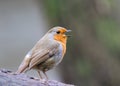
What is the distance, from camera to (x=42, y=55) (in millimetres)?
6457

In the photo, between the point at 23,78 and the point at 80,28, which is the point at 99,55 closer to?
the point at 80,28

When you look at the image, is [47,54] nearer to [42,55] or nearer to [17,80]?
[42,55]

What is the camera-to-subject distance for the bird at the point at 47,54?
6.32 m

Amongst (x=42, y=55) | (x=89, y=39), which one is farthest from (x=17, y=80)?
(x=89, y=39)

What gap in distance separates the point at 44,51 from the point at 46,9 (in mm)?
2693

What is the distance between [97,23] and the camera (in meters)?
9.05

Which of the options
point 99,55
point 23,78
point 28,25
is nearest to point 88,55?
point 99,55

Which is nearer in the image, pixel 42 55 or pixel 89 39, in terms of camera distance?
pixel 42 55

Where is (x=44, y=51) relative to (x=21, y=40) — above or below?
above

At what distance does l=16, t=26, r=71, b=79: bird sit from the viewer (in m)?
6.32

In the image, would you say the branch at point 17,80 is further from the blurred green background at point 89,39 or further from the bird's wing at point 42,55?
the blurred green background at point 89,39

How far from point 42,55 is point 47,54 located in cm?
8

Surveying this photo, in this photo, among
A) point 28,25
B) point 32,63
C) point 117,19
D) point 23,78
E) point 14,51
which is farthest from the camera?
A: point 28,25

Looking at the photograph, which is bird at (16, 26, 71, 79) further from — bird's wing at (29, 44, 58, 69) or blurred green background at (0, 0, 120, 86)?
blurred green background at (0, 0, 120, 86)
